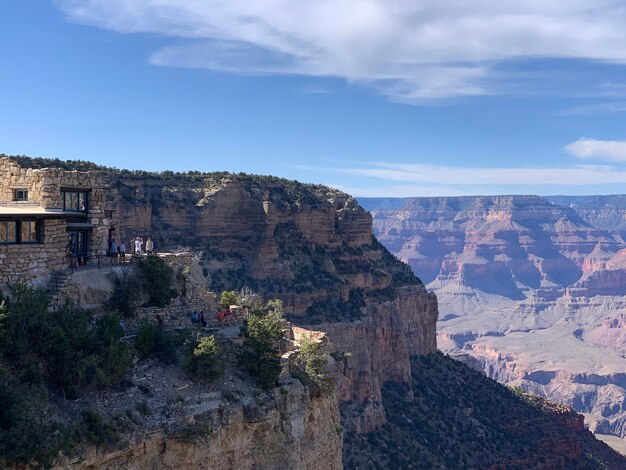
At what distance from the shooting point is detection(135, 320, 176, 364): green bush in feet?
66.5

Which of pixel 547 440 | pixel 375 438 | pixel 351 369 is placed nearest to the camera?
pixel 375 438

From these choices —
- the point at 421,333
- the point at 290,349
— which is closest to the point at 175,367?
the point at 290,349

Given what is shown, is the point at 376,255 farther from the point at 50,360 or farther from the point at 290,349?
the point at 50,360

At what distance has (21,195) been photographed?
23.6m

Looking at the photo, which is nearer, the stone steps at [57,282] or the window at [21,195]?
the stone steps at [57,282]

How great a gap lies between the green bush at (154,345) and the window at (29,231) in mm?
3770

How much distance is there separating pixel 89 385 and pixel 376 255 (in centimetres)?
6795

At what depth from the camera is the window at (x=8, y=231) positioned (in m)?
20.4

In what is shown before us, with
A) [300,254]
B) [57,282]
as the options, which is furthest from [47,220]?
A: [300,254]

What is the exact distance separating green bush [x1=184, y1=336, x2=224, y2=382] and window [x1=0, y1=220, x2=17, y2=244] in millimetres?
5418

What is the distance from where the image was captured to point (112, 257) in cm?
2520

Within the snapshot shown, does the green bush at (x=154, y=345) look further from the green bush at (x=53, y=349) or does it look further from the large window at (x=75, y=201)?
the large window at (x=75, y=201)

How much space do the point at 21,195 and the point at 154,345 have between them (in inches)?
267

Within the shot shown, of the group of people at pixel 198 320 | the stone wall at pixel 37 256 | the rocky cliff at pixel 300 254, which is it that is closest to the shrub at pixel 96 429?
the stone wall at pixel 37 256
